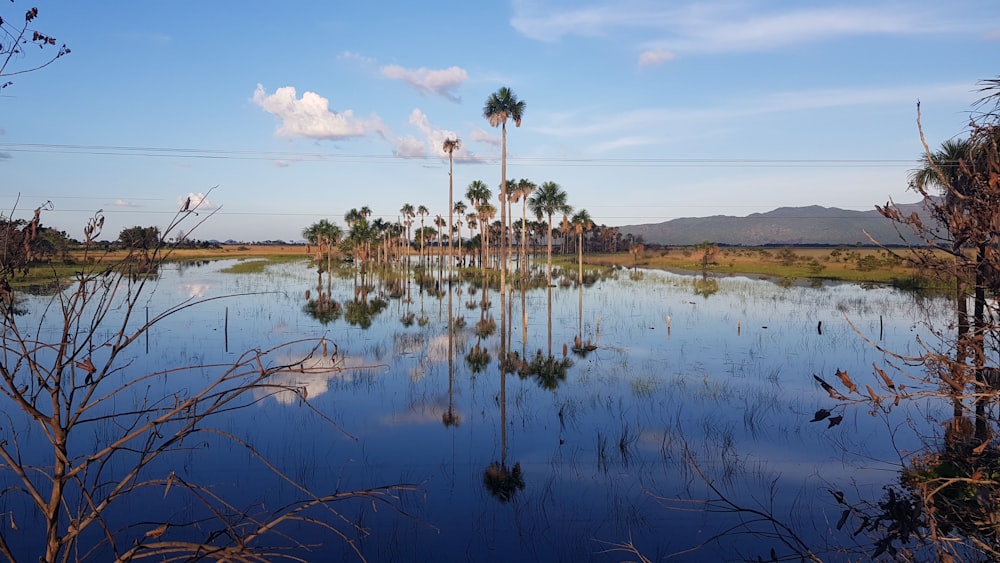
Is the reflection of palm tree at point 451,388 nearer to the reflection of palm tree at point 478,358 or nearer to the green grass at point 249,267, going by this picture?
the reflection of palm tree at point 478,358

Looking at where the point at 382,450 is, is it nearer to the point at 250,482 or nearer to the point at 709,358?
the point at 250,482

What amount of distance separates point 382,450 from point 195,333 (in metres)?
19.1

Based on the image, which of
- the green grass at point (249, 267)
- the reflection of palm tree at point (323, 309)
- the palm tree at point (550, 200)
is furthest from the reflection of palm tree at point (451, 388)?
the green grass at point (249, 267)

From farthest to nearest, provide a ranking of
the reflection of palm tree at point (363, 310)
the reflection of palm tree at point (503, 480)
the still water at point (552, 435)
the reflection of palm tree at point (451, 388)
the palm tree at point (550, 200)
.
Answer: the palm tree at point (550, 200)
the reflection of palm tree at point (363, 310)
the reflection of palm tree at point (451, 388)
the reflection of palm tree at point (503, 480)
the still water at point (552, 435)

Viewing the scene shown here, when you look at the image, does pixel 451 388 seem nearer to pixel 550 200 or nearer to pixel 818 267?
pixel 550 200

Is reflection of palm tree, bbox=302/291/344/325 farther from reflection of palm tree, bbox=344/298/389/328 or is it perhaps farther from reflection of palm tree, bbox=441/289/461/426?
reflection of palm tree, bbox=441/289/461/426

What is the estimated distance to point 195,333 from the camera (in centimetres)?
3025

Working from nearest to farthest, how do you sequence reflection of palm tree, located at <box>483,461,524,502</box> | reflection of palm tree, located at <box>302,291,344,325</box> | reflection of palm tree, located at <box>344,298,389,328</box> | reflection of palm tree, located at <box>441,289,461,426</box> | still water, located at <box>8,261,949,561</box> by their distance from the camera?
still water, located at <box>8,261,949,561</box> → reflection of palm tree, located at <box>483,461,524,502</box> → reflection of palm tree, located at <box>441,289,461,426</box> → reflection of palm tree, located at <box>344,298,389,328</box> → reflection of palm tree, located at <box>302,291,344,325</box>

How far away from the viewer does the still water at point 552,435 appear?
10750 mm

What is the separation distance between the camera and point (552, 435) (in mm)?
15906

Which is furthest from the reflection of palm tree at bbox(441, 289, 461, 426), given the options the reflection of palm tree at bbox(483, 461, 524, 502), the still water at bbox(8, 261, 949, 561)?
the reflection of palm tree at bbox(483, 461, 524, 502)

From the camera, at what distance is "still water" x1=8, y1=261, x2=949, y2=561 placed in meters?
10.8

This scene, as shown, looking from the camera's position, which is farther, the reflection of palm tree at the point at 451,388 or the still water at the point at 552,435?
the reflection of palm tree at the point at 451,388

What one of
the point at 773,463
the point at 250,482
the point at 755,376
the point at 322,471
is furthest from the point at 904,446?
the point at 250,482
